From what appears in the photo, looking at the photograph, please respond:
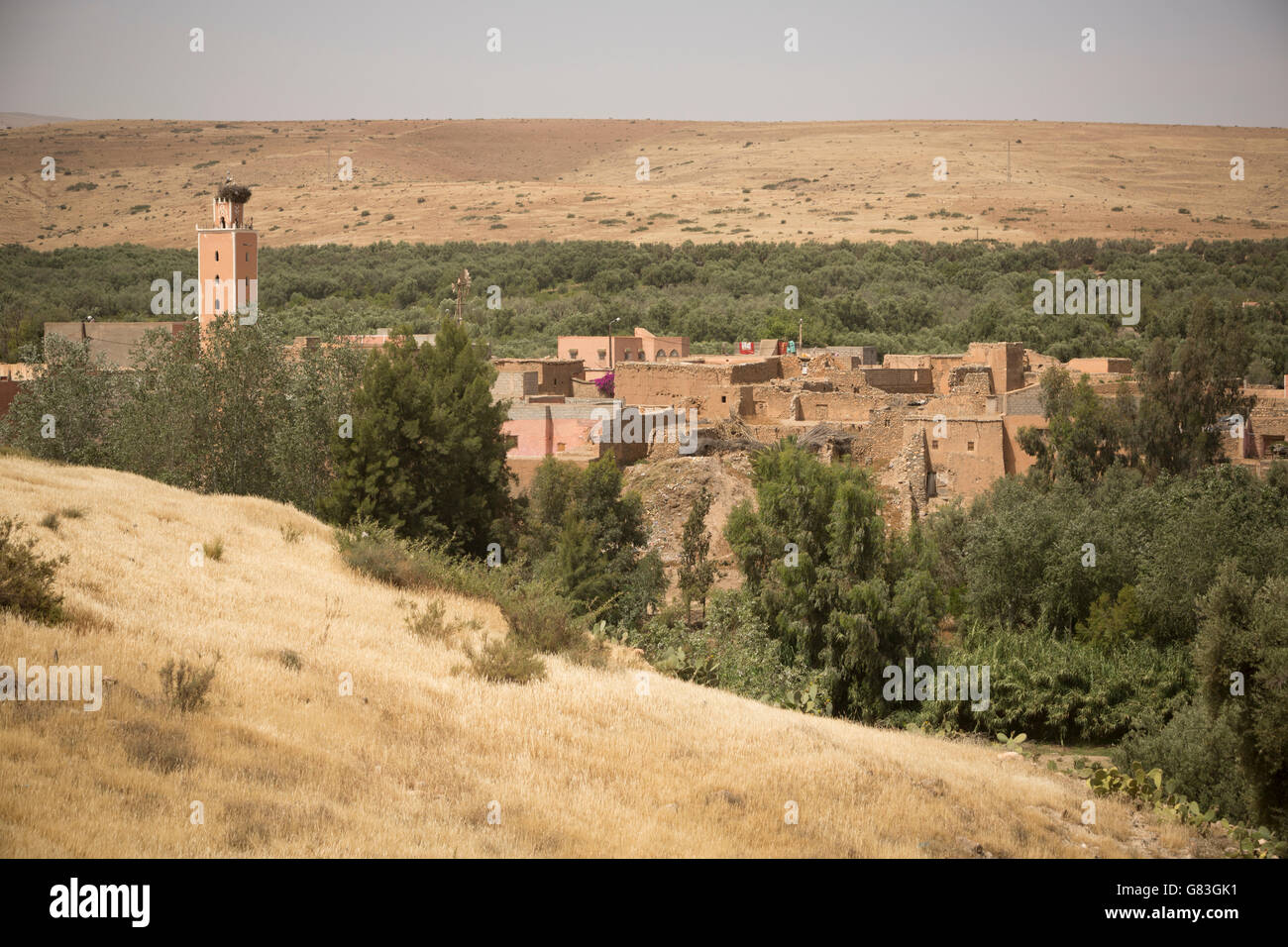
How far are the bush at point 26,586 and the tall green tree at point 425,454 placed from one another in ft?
31.5

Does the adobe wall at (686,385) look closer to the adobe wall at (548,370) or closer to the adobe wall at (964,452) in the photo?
the adobe wall at (548,370)

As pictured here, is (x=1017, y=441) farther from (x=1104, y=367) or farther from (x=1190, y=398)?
(x=1104, y=367)

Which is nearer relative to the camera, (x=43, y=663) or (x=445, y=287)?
(x=43, y=663)

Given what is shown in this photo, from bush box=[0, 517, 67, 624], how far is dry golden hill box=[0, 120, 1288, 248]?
8034 cm

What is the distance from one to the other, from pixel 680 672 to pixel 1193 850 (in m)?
6.66

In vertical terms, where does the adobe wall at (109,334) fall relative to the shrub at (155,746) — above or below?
above

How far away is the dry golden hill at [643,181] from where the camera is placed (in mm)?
97188

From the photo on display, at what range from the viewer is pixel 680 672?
49.8 ft

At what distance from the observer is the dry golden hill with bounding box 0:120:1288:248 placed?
97.2 meters

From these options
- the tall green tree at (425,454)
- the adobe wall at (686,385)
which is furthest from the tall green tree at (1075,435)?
the tall green tree at (425,454)

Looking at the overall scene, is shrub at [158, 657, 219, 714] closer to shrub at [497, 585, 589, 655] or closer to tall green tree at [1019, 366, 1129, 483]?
shrub at [497, 585, 589, 655]

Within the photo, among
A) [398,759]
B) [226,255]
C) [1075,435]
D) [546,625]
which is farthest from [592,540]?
[226,255]
